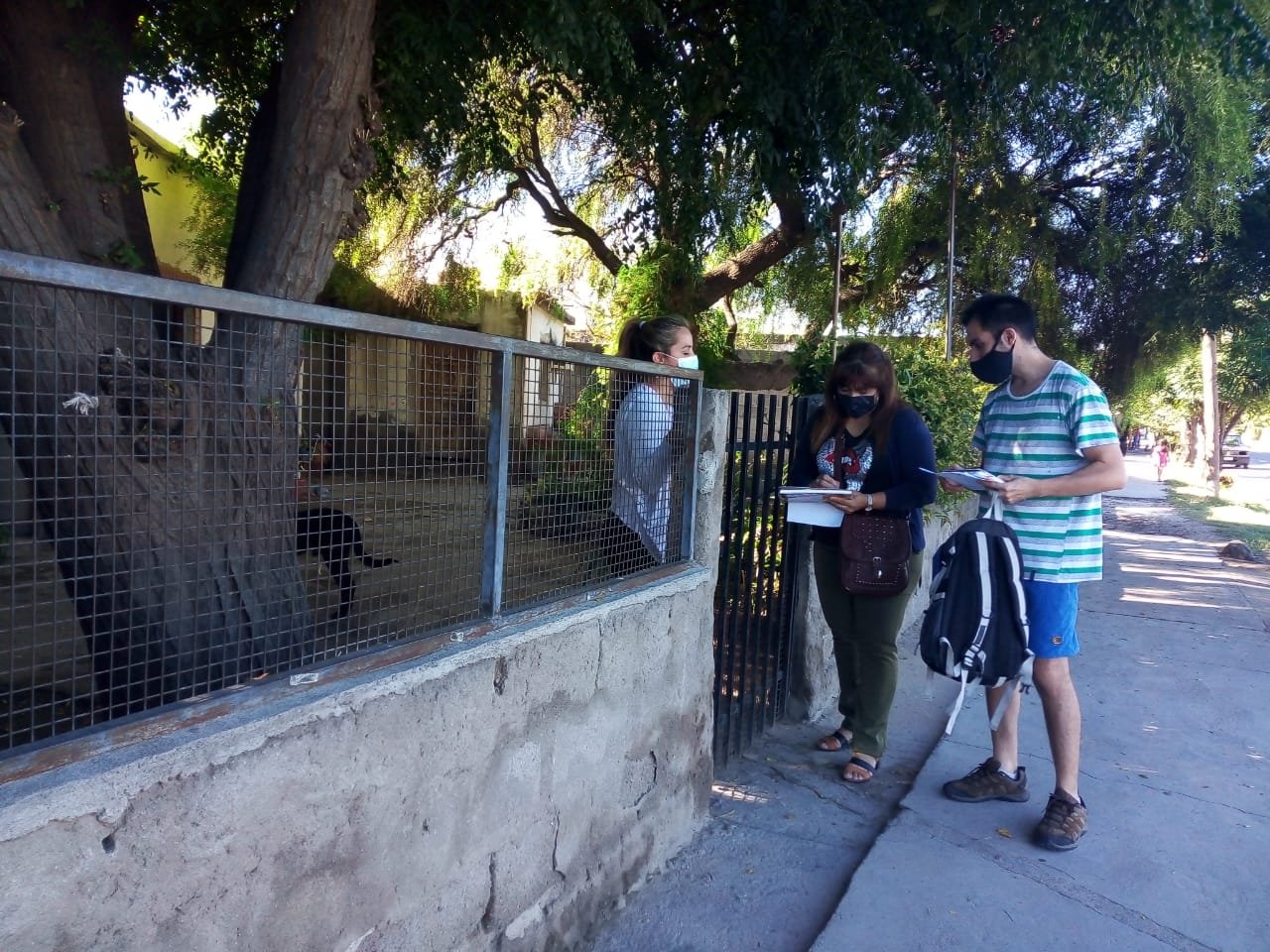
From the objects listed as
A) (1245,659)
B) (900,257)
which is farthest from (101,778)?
(900,257)

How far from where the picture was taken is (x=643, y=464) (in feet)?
9.86

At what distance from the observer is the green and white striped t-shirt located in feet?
10.00

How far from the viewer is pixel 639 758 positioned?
2.90 m

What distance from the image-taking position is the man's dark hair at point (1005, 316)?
10.9ft

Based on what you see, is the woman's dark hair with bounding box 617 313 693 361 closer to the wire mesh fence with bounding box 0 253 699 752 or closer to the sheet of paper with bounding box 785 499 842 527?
the wire mesh fence with bounding box 0 253 699 752

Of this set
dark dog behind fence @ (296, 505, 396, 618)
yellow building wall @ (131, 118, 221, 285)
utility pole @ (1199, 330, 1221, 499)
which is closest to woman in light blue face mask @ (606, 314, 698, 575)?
dark dog behind fence @ (296, 505, 396, 618)

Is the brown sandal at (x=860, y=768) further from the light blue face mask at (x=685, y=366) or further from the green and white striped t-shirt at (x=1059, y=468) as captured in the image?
the light blue face mask at (x=685, y=366)

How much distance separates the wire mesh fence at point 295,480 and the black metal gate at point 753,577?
770 mm

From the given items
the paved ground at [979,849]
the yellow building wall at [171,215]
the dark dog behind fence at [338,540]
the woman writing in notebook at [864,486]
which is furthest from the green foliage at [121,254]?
the yellow building wall at [171,215]

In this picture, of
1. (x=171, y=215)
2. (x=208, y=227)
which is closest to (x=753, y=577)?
(x=208, y=227)

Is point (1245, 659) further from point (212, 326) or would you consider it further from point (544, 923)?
point (212, 326)

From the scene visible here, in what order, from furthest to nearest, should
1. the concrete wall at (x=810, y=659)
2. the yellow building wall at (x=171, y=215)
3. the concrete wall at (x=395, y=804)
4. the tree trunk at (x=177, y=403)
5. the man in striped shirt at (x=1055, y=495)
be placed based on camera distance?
the yellow building wall at (x=171, y=215), the concrete wall at (x=810, y=659), the man in striped shirt at (x=1055, y=495), the tree trunk at (x=177, y=403), the concrete wall at (x=395, y=804)

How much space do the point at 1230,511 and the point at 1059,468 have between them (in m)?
17.6

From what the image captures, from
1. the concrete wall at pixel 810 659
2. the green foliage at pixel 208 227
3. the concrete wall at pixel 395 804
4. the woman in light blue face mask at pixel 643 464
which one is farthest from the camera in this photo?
the green foliage at pixel 208 227
